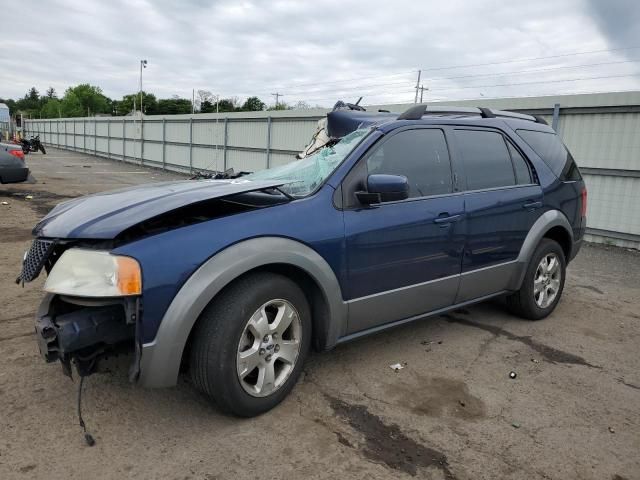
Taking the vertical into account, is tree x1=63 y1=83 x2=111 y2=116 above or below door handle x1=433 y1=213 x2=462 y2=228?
above

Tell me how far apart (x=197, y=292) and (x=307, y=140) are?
41.1 feet

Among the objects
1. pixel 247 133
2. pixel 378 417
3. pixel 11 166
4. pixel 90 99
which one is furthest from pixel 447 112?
pixel 90 99

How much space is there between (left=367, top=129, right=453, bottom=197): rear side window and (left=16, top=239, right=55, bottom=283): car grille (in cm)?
199

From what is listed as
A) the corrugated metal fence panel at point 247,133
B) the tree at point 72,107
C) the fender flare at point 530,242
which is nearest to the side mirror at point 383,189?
the fender flare at point 530,242

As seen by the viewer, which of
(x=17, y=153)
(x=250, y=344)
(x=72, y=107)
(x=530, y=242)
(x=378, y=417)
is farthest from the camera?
(x=72, y=107)

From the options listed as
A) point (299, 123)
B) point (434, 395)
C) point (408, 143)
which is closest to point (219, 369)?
point (434, 395)

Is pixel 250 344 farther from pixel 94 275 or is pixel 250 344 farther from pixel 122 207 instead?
pixel 122 207

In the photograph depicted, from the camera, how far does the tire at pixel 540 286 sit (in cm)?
451

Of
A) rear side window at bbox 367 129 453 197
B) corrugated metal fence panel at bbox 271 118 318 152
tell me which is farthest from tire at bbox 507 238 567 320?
corrugated metal fence panel at bbox 271 118 318 152

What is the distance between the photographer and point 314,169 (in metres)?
3.47

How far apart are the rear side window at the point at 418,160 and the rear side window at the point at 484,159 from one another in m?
0.23

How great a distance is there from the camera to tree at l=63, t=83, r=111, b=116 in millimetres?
120519

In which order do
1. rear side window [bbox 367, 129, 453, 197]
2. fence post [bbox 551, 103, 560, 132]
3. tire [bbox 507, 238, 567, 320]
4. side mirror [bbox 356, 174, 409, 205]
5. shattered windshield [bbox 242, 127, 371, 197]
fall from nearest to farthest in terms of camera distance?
side mirror [bbox 356, 174, 409, 205], shattered windshield [bbox 242, 127, 371, 197], rear side window [bbox 367, 129, 453, 197], tire [bbox 507, 238, 567, 320], fence post [bbox 551, 103, 560, 132]

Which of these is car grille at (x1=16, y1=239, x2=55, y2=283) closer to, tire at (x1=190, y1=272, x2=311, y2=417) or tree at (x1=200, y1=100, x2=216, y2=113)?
tire at (x1=190, y1=272, x2=311, y2=417)
